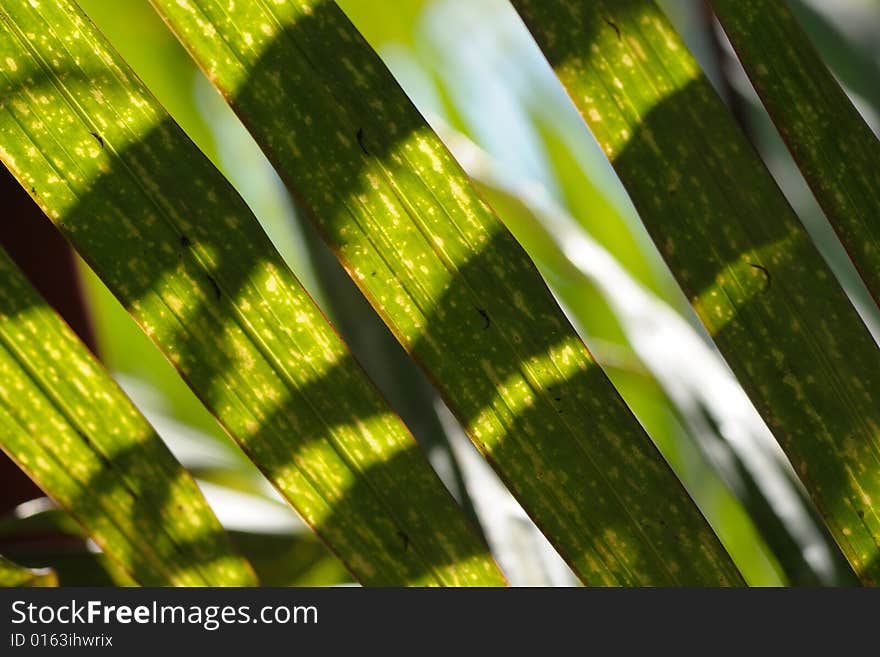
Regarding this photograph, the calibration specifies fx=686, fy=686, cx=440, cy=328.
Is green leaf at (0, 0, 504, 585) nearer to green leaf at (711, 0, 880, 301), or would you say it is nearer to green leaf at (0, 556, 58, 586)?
green leaf at (0, 556, 58, 586)

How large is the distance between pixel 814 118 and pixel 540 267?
615mm

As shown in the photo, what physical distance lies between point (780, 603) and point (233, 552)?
2.03 feet

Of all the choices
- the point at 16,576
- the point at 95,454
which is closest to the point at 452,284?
the point at 95,454

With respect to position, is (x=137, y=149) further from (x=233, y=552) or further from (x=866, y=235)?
(x=866, y=235)

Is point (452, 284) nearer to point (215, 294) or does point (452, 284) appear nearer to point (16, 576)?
point (215, 294)

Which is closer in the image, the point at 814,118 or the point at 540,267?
the point at 814,118

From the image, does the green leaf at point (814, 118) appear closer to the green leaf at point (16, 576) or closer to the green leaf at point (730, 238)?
the green leaf at point (730, 238)

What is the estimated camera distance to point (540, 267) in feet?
4.22

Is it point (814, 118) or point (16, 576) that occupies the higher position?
point (814, 118)

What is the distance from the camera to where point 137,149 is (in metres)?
0.64

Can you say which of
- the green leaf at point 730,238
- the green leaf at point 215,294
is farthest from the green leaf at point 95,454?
the green leaf at point 730,238

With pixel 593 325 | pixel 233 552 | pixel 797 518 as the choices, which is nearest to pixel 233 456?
pixel 233 552

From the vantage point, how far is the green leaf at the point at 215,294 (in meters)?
0.62

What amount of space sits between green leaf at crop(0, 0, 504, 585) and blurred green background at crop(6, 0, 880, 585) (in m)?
0.56
